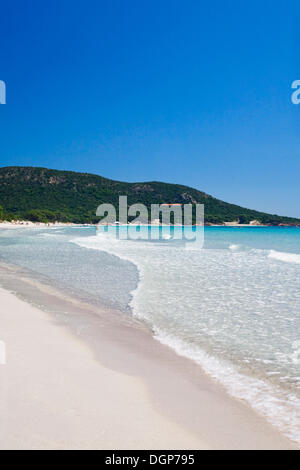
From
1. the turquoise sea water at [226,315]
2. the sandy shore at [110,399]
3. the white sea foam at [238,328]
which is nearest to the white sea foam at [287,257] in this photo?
the turquoise sea water at [226,315]

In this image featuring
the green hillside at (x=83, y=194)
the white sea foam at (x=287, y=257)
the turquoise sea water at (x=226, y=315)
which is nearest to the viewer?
the turquoise sea water at (x=226, y=315)

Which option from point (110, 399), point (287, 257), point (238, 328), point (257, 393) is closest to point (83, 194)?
point (287, 257)

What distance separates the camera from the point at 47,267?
14.3m

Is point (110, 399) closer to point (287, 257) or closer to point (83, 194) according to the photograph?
point (287, 257)

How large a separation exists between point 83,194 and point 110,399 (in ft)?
481

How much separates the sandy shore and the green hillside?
122 m

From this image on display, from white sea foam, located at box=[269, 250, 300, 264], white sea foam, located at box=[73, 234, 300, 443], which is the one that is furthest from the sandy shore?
white sea foam, located at box=[269, 250, 300, 264]

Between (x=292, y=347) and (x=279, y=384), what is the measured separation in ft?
4.95

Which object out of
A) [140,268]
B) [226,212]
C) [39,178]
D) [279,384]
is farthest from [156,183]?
[279,384]

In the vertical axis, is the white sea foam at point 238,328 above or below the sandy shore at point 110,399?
below

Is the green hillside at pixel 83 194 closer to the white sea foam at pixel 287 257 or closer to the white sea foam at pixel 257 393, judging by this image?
the white sea foam at pixel 287 257

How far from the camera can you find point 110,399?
3307mm

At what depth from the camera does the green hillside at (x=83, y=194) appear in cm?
13150

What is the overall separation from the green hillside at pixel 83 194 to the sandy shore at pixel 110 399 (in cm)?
12230
